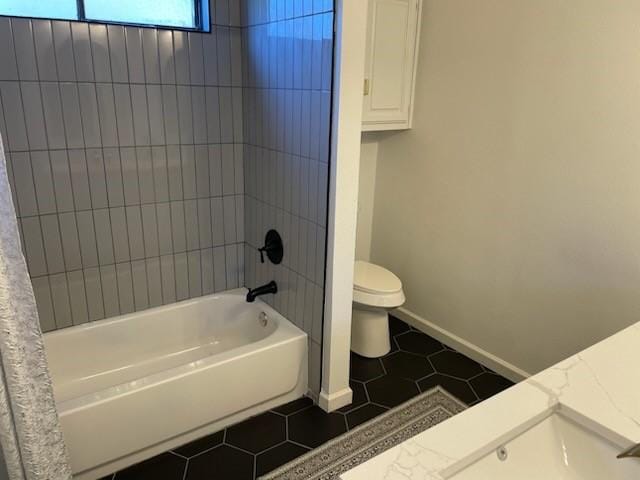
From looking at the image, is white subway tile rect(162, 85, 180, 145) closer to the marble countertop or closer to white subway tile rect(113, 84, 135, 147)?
white subway tile rect(113, 84, 135, 147)

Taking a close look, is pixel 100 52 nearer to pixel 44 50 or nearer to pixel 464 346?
pixel 44 50

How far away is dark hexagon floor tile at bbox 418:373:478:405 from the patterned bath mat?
0.04m

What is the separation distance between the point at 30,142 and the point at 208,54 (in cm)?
90

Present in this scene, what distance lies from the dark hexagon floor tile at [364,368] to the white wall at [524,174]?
523 mm

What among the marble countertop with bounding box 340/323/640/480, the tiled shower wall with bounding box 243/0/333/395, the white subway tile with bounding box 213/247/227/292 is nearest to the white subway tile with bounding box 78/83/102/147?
the tiled shower wall with bounding box 243/0/333/395

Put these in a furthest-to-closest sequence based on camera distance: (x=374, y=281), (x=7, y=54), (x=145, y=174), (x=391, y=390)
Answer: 1. (x=374, y=281)
2. (x=391, y=390)
3. (x=145, y=174)
4. (x=7, y=54)

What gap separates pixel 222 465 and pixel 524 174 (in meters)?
1.87

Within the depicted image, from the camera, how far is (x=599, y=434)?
1.09 meters

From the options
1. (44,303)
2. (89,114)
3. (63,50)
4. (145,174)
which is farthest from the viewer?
(145,174)

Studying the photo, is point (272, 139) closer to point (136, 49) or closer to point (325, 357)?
point (136, 49)

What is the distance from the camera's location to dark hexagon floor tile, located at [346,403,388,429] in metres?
2.33

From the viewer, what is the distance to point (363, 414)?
2393mm

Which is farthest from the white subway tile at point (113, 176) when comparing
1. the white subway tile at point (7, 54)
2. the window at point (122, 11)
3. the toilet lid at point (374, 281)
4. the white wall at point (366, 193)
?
the white wall at point (366, 193)

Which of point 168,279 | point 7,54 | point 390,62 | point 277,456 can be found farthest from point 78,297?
point 390,62
